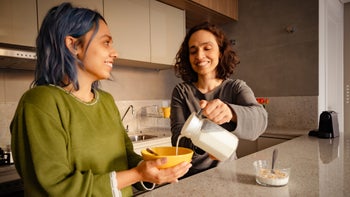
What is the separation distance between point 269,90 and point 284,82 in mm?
184

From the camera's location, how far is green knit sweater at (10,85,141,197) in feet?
1.96

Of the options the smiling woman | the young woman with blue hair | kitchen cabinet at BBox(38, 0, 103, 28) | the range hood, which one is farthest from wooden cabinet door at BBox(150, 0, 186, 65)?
the young woman with blue hair

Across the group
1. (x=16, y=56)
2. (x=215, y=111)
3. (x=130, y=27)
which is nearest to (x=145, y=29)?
(x=130, y=27)

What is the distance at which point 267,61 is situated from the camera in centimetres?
276

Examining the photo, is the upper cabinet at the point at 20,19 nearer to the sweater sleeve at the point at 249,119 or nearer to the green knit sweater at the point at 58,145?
the green knit sweater at the point at 58,145

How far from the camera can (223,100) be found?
1.13 metres

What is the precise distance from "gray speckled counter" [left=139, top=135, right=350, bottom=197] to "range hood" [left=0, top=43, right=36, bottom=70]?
1.23m

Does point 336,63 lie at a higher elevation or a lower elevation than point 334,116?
higher

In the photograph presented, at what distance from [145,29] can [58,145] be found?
1834 mm

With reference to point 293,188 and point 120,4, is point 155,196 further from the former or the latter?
point 120,4

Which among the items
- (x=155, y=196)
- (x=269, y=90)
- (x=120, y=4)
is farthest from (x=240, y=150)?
(x=155, y=196)

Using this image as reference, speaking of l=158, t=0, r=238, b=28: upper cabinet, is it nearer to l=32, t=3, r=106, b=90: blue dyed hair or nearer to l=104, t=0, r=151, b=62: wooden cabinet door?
l=104, t=0, r=151, b=62: wooden cabinet door

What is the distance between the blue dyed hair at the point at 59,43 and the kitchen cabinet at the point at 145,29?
1.33 metres

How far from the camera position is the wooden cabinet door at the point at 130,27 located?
6.74ft
